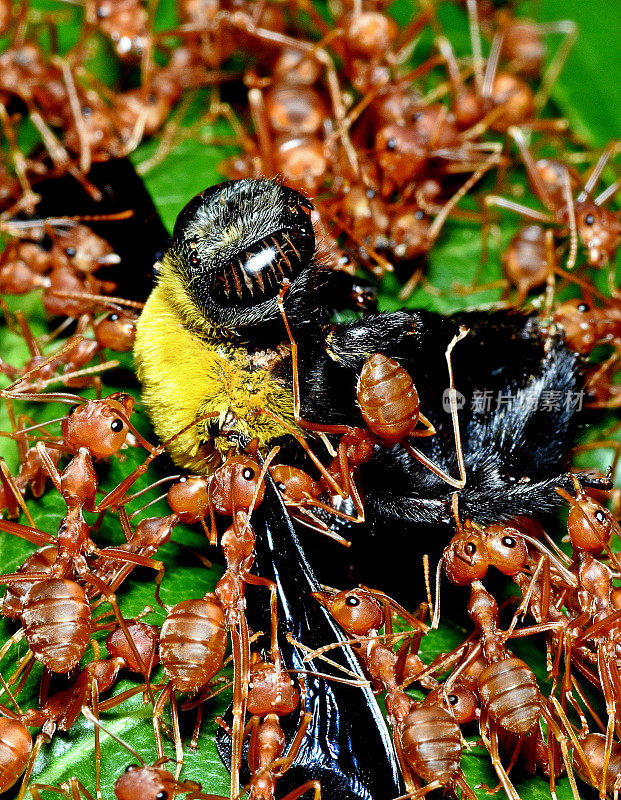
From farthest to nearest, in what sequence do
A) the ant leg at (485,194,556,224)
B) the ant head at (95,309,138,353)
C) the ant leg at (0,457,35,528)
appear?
the ant leg at (485,194,556,224) < the ant head at (95,309,138,353) < the ant leg at (0,457,35,528)

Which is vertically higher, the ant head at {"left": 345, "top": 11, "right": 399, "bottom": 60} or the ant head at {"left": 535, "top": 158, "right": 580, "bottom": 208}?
the ant head at {"left": 345, "top": 11, "right": 399, "bottom": 60}

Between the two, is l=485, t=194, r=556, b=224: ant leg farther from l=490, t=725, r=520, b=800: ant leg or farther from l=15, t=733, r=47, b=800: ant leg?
l=15, t=733, r=47, b=800: ant leg

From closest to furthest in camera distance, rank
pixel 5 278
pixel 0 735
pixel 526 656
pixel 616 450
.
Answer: pixel 0 735 → pixel 526 656 → pixel 616 450 → pixel 5 278

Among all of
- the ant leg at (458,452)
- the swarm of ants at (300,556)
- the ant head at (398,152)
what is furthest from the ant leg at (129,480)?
the ant head at (398,152)

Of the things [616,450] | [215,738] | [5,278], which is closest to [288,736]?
[215,738]

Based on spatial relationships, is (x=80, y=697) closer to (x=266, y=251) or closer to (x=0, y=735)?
(x=0, y=735)

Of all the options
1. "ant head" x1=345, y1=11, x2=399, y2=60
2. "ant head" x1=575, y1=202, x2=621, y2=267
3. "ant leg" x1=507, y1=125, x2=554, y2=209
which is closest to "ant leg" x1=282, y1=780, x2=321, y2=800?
"ant head" x1=575, y1=202, x2=621, y2=267
